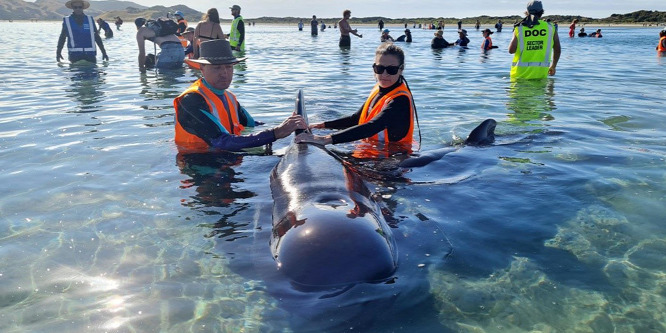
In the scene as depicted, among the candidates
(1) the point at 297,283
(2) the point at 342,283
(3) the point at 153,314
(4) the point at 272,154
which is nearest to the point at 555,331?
(2) the point at 342,283

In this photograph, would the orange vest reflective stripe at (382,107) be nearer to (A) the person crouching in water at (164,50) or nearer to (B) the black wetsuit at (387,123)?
(B) the black wetsuit at (387,123)

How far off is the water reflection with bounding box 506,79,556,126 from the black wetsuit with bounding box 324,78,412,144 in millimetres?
4051

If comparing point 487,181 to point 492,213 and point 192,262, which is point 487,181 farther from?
point 192,262

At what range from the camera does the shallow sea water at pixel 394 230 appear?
3.64 meters

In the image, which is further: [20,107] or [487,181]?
[20,107]

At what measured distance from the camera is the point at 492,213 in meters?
5.47

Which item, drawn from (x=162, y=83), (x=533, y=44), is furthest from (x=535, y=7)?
(x=162, y=83)

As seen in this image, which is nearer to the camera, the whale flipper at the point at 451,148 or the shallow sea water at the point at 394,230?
the shallow sea water at the point at 394,230

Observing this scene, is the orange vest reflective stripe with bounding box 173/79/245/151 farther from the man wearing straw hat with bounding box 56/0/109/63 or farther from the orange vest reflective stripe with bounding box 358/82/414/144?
the man wearing straw hat with bounding box 56/0/109/63

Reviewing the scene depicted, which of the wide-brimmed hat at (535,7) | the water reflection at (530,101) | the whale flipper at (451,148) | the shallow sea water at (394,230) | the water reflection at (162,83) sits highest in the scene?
the wide-brimmed hat at (535,7)

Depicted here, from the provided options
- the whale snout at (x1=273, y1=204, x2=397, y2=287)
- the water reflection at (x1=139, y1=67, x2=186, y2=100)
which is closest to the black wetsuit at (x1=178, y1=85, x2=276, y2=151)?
the whale snout at (x1=273, y1=204, x2=397, y2=287)

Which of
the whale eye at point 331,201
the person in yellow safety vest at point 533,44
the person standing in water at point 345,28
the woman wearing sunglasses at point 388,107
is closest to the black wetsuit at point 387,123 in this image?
the woman wearing sunglasses at point 388,107

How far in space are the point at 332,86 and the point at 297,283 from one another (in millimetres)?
12660

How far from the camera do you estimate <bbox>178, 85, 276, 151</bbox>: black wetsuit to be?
6.48m
